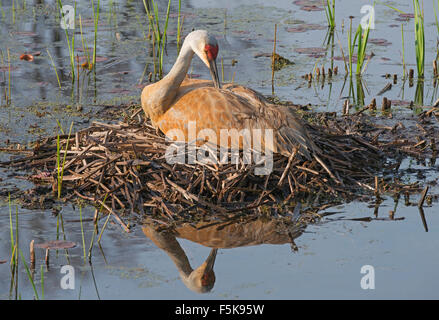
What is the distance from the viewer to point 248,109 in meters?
6.59

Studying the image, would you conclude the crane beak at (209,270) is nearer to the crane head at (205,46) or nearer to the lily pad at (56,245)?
the lily pad at (56,245)

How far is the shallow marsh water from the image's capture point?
5.09m

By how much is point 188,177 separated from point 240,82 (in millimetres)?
3307

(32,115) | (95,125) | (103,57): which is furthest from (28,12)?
(95,125)

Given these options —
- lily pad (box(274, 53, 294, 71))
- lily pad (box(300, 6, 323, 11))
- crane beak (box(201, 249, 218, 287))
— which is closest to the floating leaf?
lily pad (box(274, 53, 294, 71))

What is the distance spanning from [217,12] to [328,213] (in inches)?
253

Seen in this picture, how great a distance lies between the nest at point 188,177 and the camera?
20.2ft

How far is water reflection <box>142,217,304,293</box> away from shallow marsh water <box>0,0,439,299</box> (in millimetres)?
71

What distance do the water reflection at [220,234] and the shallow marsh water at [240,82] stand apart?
0.07 metres

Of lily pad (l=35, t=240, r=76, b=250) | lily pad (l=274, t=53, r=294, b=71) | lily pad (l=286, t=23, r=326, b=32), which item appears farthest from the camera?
lily pad (l=286, t=23, r=326, b=32)

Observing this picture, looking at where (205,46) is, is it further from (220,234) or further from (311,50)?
(311,50)

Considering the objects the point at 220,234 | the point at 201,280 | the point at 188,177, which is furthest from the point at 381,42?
the point at 201,280

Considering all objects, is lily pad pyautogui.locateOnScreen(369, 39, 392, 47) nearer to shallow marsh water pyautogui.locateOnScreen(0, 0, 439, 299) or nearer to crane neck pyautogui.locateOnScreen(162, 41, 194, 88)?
shallow marsh water pyautogui.locateOnScreen(0, 0, 439, 299)

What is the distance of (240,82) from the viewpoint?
369 inches
